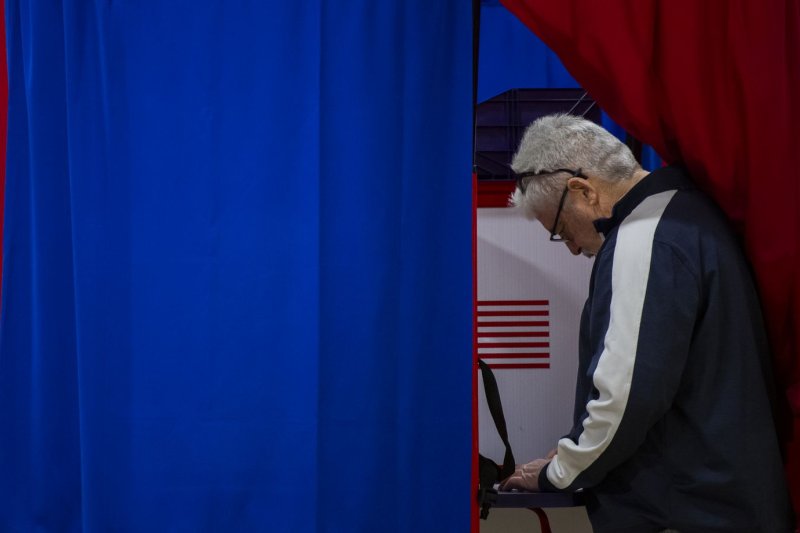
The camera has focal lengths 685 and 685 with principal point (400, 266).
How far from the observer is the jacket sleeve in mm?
1093

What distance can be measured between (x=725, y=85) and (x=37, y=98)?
53.5 inches

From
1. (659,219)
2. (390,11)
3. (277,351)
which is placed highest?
(390,11)

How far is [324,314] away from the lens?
1435 mm

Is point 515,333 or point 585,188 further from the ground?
point 585,188

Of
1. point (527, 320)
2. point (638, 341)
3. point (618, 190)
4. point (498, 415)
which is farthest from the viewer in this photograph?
point (527, 320)

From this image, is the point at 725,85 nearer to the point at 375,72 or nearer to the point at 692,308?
the point at 692,308

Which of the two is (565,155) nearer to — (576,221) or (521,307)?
(576,221)

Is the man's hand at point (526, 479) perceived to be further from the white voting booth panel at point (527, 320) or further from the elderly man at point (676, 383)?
the white voting booth panel at point (527, 320)

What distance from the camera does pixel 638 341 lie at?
3.60ft

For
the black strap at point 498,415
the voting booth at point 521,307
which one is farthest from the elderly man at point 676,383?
the voting booth at point 521,307

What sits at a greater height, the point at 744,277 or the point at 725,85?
the point at 725,85

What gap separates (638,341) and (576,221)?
0.41m

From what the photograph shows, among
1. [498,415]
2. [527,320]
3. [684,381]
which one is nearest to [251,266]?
[498,415]

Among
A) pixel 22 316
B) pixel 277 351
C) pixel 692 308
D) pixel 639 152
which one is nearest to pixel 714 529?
pixel 692 308
